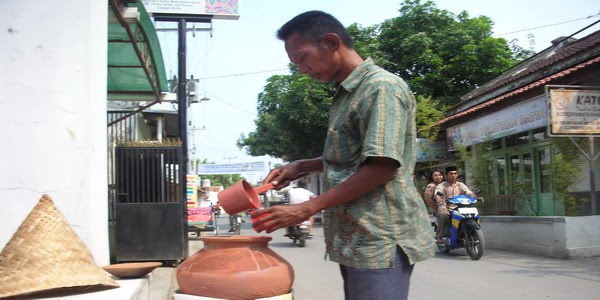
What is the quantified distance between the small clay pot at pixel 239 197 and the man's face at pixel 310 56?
1.50 feet

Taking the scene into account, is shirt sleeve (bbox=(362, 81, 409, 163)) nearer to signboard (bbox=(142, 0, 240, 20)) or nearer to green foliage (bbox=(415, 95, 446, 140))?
signboard (bbox=(142, 0, 240, 20))

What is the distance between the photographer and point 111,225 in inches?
280

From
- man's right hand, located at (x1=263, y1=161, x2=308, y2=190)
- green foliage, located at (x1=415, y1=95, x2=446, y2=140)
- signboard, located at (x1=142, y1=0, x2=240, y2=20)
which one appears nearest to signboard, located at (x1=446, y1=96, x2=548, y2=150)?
green foliage, located at (x1=415, y1=95, x2=446, y2=140)

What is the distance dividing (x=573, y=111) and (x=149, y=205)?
627cm

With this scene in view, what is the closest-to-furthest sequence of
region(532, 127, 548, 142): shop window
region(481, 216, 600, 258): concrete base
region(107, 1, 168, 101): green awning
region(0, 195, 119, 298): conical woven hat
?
region(0, 195, 119, 298): conical woven hat < region(107, 1, 168, 101): green awning < region(481, 216, 600, 258): concrete base < region(532, 127, 548, 142): shop window

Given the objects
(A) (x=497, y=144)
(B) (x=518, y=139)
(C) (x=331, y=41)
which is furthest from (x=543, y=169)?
(C) (x=331, y=41)

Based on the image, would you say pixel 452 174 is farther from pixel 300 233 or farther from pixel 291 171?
pixel 291 171

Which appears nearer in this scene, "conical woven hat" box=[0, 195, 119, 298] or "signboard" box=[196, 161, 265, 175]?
"conical woven hat" box=[0, 195, 119, 298]

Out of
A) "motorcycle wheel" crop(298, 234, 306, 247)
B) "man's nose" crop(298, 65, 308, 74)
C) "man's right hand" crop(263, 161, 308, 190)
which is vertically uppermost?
"man's nose" crop(298, 65, 308, 74)

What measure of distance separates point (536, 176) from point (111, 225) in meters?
8.99

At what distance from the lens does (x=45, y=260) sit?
2361 mm

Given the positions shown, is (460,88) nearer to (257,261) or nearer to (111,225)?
(111,225)

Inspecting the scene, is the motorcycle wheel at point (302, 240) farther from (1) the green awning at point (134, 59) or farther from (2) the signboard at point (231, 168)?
(2) the signboard at point (231, 168)

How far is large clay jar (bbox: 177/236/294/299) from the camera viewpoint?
168cm
